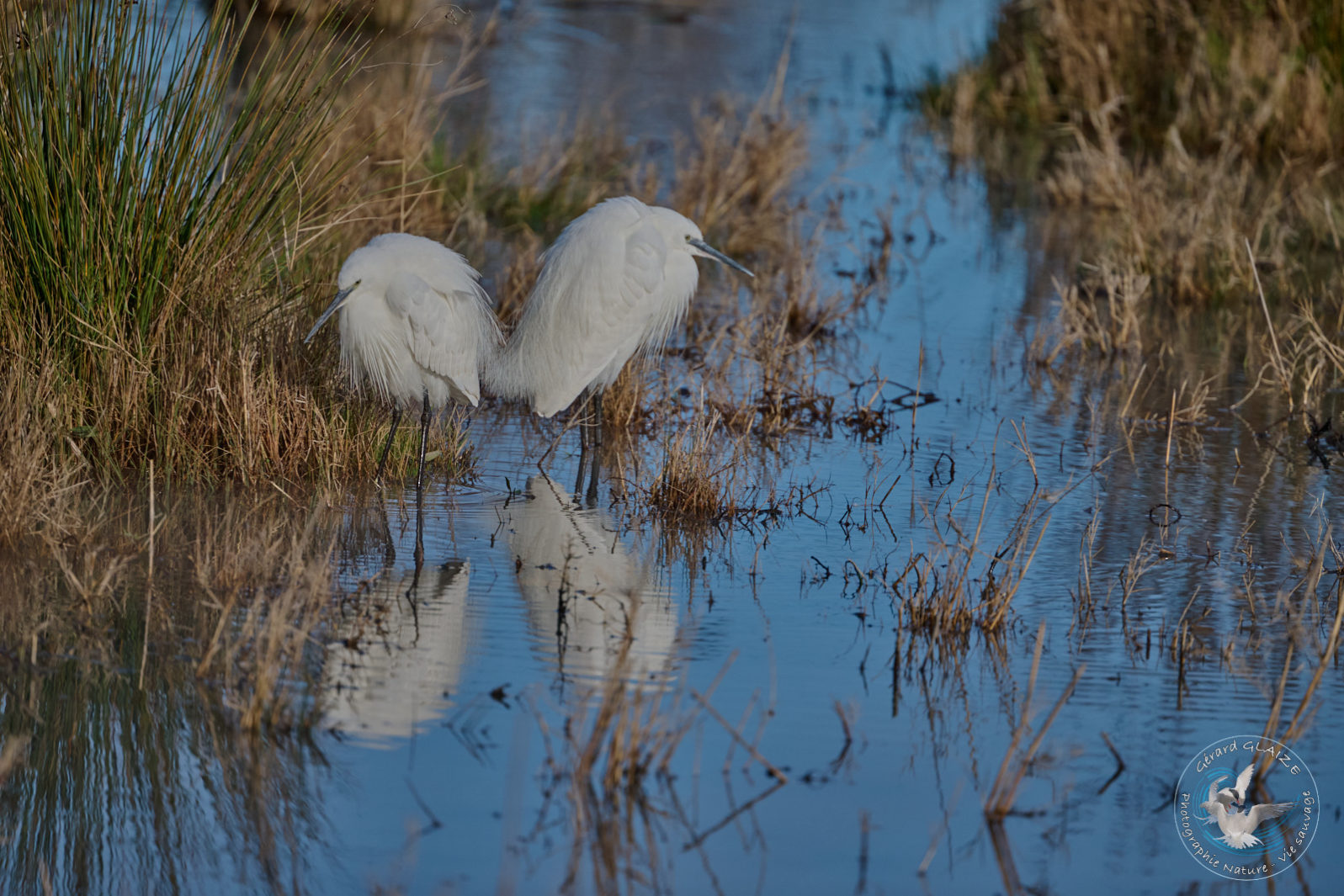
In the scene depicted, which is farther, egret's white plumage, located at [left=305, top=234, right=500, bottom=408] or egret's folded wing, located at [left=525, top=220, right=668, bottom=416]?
egret's folded wing, located at [left=525, top=220, right=668, bottom=416]

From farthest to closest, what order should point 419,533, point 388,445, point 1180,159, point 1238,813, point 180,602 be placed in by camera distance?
point 1180,159 < point 388,445 < point 419,533 < point 180,602 < point 1238,813

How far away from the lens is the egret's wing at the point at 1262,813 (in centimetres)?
294

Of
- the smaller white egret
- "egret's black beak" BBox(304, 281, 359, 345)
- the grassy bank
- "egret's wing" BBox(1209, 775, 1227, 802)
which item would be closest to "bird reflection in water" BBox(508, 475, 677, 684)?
the smaller white egret

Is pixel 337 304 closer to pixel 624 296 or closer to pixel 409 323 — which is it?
pixel 409 323

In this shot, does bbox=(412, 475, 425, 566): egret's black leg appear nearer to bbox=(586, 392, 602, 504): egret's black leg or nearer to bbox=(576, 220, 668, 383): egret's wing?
bbox=(586, 392, 602, 504): egret's black leg

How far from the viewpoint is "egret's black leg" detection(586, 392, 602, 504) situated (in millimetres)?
5078

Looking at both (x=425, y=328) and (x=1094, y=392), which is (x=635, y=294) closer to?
(x=425, y=328)

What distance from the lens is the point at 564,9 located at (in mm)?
18484

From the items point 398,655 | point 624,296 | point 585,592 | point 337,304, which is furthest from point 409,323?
point 398,655

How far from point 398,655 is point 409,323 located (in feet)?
4.50

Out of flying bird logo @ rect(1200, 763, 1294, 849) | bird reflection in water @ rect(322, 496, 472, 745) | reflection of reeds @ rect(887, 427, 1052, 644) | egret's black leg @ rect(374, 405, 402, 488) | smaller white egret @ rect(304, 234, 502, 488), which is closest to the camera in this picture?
flying bird logo @ rect(1200, 763, 1294, 849)

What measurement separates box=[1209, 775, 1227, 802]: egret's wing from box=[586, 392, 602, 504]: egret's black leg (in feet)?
7.77

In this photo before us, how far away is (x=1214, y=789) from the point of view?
303 centimetres

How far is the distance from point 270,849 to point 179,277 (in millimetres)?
2434
